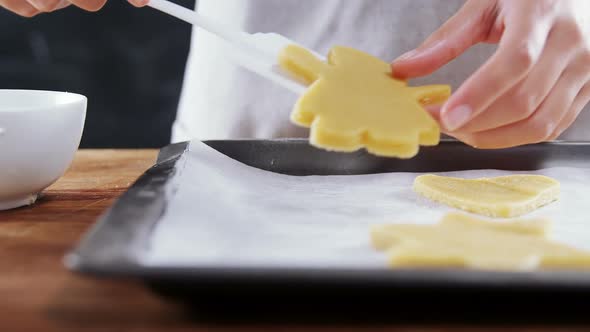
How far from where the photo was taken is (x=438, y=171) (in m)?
0.99

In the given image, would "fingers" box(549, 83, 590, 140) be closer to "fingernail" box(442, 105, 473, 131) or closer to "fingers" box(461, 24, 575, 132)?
"fingers" box(461, 24, 575, 132)

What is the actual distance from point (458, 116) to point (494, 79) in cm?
6

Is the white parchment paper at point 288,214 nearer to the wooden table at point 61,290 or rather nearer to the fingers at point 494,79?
the wooden table at point 61,290

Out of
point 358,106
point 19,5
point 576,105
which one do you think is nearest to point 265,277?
point 358,106

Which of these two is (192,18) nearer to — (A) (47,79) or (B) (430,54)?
(B) (430,54)

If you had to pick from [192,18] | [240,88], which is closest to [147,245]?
[192,18]

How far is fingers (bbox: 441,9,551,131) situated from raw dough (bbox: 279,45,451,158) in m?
0.03

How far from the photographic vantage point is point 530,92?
79cm

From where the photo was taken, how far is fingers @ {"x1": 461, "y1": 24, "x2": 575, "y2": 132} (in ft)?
2.56

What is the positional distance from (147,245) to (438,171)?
1.86 feet

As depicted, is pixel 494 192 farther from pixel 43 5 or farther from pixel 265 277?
pixel 43 5

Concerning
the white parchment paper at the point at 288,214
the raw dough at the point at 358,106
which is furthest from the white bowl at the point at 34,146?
the raw dough at the point at 358,106

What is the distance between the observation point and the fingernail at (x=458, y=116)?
28.5 inches

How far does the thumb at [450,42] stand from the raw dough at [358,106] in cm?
2
